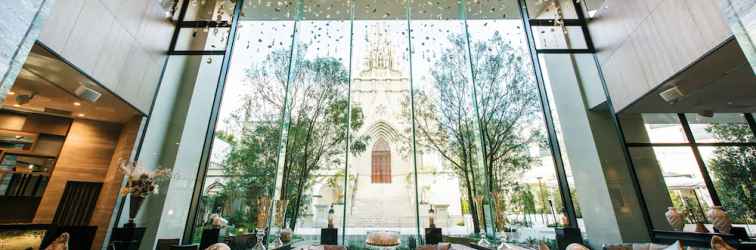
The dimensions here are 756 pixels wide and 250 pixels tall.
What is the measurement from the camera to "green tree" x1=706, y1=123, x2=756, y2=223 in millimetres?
4078

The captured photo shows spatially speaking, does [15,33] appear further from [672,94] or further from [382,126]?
[672,94]

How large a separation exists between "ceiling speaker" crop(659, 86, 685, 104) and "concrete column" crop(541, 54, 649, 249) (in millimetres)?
905

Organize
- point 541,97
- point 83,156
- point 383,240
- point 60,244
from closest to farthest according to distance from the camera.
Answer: point 60,244
point 383,240
point 83,156
point 541,97

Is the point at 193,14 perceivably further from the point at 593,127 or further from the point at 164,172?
the point at 593,127

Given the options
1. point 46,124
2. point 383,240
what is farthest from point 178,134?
point 383,240

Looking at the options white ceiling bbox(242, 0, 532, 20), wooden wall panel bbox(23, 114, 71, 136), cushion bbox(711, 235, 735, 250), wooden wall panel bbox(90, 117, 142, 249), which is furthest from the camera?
white ceiling bbox(242, 0, 532, 20)

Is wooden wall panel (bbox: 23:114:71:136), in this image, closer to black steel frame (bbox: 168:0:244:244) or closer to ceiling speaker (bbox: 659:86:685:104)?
black steel frame (bbox: 168:0:244:244)

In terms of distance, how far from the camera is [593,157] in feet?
14.4

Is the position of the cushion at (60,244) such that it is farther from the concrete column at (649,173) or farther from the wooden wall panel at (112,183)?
the concrete column at (649,173)

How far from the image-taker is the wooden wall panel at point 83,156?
432cm

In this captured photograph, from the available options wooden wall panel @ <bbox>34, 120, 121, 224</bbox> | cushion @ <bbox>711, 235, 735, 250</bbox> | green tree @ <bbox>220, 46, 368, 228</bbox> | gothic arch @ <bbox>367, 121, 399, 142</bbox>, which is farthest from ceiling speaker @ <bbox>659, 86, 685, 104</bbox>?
wooden wall panel @ <bbox>34, 120, 121, 224</bbox>

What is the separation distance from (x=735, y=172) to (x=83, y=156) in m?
10.6

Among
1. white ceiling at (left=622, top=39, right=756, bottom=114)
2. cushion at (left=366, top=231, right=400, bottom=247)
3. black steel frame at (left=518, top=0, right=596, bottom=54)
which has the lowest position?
cushion at (left=366, top=231, right=400, bottom=247)

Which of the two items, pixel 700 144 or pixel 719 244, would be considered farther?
pixel 700 144
